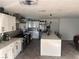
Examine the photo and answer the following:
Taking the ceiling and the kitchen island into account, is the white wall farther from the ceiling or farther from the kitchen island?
the ceiling

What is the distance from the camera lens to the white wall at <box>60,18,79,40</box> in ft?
36.1

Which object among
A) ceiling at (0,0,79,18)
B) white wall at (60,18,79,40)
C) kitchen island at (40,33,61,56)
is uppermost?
ceiling at (0,0,79,18)

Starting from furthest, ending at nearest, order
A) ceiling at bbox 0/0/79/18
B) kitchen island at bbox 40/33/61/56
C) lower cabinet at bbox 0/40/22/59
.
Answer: kitchen island at bbox 40/33/61/56 < lower cabinet at bbox 0/40/22/59 < ceiling at bbox 0/0/79/18

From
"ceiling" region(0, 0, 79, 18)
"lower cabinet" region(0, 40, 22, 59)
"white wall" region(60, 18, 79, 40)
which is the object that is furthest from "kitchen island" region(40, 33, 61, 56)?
"white wall" region(60, 18, 79, 40)

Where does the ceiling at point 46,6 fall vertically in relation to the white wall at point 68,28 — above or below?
above

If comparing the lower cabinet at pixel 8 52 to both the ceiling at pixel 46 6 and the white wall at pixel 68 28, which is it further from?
the white wall at pixel 68 28

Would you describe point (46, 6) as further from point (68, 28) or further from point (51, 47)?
point (68, 28)

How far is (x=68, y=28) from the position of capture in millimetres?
11031

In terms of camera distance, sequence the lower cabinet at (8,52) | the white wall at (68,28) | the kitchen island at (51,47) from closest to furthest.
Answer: the lower cabinet at (8,52), the kitchen island at (51,47), the white wall at (68,28)

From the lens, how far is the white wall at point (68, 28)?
10995 millimetres

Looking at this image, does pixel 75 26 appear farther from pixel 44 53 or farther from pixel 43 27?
pixel 44 53

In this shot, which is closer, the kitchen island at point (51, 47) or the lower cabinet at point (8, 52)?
the lower cabinet at point (8, 52)

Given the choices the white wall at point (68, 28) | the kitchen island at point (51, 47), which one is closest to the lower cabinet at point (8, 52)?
the kitchen island at point (51, 47)

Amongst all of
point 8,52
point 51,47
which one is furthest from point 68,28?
point 8,52
